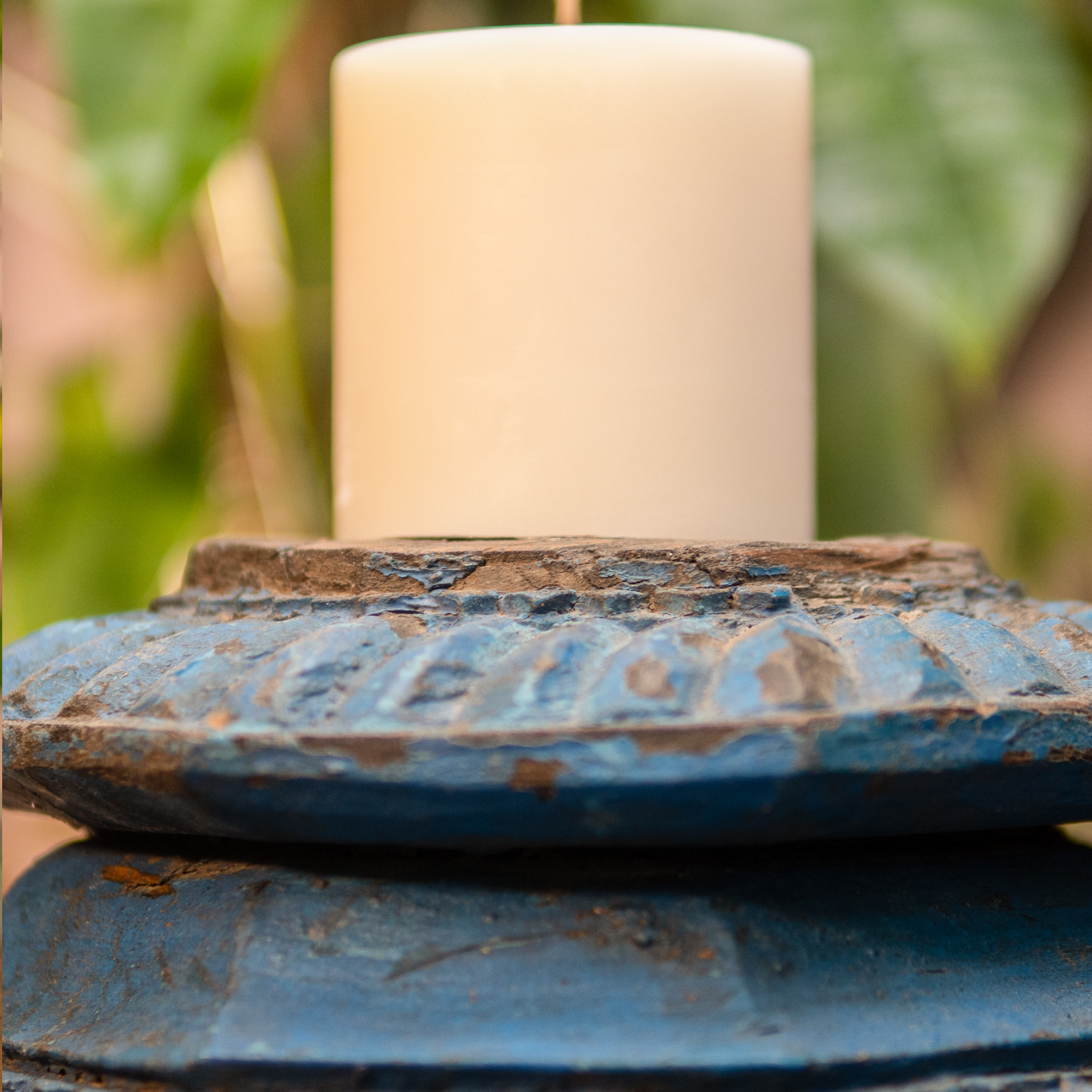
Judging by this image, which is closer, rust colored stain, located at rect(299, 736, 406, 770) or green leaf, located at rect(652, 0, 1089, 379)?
rust colored stain, located at rect(299, 736, 406, 770)

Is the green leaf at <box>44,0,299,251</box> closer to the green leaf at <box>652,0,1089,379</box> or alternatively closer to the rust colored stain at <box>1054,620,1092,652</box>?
the green leaf at <box>652,0,1089,379</box>

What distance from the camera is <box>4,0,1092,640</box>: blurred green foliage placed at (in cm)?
80

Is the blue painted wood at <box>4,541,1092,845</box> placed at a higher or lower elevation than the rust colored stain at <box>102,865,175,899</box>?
higher

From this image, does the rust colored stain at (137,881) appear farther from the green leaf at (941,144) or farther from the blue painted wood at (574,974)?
the green leaf at (941,144)

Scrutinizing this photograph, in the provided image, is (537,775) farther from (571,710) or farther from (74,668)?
(74,668)

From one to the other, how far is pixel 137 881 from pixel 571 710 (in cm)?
17

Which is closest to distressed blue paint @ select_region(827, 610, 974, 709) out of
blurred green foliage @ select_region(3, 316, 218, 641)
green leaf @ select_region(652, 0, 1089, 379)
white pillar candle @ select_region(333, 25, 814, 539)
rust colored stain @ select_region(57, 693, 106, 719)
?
white pillar candle @ select_region(333, 25, 814, 539)

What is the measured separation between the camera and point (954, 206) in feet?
2.69

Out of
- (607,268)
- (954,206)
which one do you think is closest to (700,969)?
(607,268)

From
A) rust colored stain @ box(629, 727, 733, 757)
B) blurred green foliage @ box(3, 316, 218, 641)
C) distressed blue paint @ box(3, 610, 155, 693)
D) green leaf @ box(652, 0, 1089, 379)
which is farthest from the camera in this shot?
blurred green foliage @ box(3, 316, 218, 641)

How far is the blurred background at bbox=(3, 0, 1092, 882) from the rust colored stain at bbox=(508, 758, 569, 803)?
0.52 m

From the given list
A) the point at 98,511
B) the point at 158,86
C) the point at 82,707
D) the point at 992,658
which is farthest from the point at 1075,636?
the point at 98,511

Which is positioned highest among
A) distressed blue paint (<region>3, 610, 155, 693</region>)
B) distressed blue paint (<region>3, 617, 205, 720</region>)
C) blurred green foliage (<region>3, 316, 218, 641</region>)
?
distressed blue paint (<region>3, 617, 205, 720</region>)

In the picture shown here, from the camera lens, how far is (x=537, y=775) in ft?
1.10
